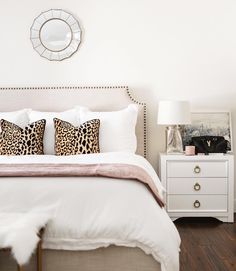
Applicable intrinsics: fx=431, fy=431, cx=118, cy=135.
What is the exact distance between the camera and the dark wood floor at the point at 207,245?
271 cm

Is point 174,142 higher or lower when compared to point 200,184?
higher

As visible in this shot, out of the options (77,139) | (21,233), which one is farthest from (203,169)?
(21,233)

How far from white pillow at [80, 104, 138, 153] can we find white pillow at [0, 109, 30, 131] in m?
0.51

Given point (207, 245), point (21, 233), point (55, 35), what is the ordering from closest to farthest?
point (21, 233) < point (207, 245) < point (55, 35)

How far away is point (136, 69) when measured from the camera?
167 inches

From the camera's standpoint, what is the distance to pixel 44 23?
4270mm

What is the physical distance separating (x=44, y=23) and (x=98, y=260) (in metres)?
2.76

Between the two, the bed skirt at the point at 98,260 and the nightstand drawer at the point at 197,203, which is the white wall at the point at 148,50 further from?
the bed skirt at the point at 98,260

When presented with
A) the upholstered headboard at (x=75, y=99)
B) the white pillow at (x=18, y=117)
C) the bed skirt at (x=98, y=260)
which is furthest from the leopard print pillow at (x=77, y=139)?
the bed skirt at (x=98, y=260)

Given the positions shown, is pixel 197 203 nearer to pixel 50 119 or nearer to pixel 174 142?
pixel 174 142

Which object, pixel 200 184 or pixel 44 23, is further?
pixel 44 23

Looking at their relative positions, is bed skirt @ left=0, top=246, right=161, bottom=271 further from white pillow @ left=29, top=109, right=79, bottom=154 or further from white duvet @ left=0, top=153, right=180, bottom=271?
white pillow @ left=29, top=109, right=79, bottom=154

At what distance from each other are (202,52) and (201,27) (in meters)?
0.24

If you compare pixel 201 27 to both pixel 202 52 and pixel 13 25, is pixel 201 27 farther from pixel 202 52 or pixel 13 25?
pixel 13 25
